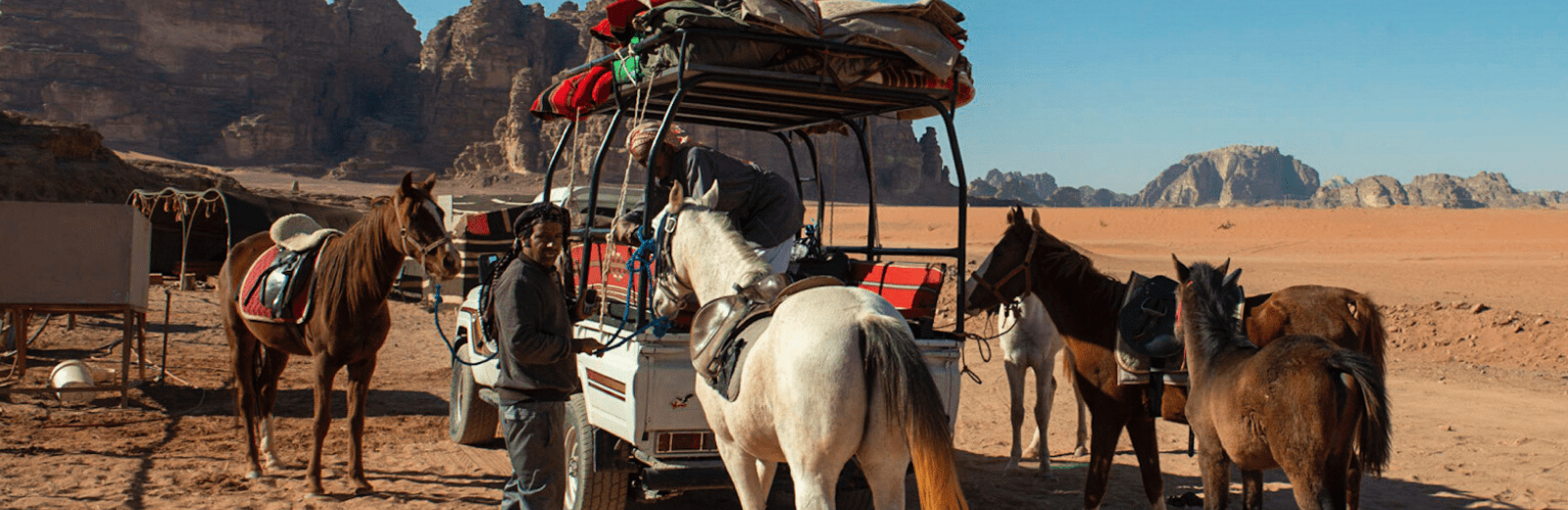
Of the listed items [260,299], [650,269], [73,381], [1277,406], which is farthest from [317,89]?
[1277,406]

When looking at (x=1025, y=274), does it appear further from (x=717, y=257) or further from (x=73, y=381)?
(x=73, y=381)

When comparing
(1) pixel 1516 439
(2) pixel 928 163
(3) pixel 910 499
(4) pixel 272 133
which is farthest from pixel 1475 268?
(4) pixel 272 133

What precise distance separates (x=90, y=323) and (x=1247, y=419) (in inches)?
678

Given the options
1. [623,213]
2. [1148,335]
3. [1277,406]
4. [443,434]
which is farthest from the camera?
[443,434]

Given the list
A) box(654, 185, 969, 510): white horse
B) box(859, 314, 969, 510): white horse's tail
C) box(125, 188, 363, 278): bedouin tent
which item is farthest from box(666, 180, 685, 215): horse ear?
box(125, 188, 363, 278): bedouin tent

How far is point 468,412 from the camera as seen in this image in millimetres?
7613

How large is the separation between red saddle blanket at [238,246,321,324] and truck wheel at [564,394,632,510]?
2.45 m

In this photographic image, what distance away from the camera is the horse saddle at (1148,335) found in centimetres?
597

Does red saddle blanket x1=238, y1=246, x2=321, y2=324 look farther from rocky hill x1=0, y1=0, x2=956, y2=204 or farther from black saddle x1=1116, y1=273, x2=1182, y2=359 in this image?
rocky hill x1=0, y1=0, x2=956, y2=204

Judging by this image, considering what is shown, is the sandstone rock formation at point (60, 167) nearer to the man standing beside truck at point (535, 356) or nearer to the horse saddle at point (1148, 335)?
the man standing beside truck at point (535, 356)

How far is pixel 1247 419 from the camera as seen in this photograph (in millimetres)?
4938

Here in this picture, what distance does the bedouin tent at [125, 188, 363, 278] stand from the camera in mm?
13898

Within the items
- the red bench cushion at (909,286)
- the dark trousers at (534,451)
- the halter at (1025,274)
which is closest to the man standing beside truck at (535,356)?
the dark trousers at (534,451)

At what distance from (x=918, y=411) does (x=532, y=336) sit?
1.74 meters
